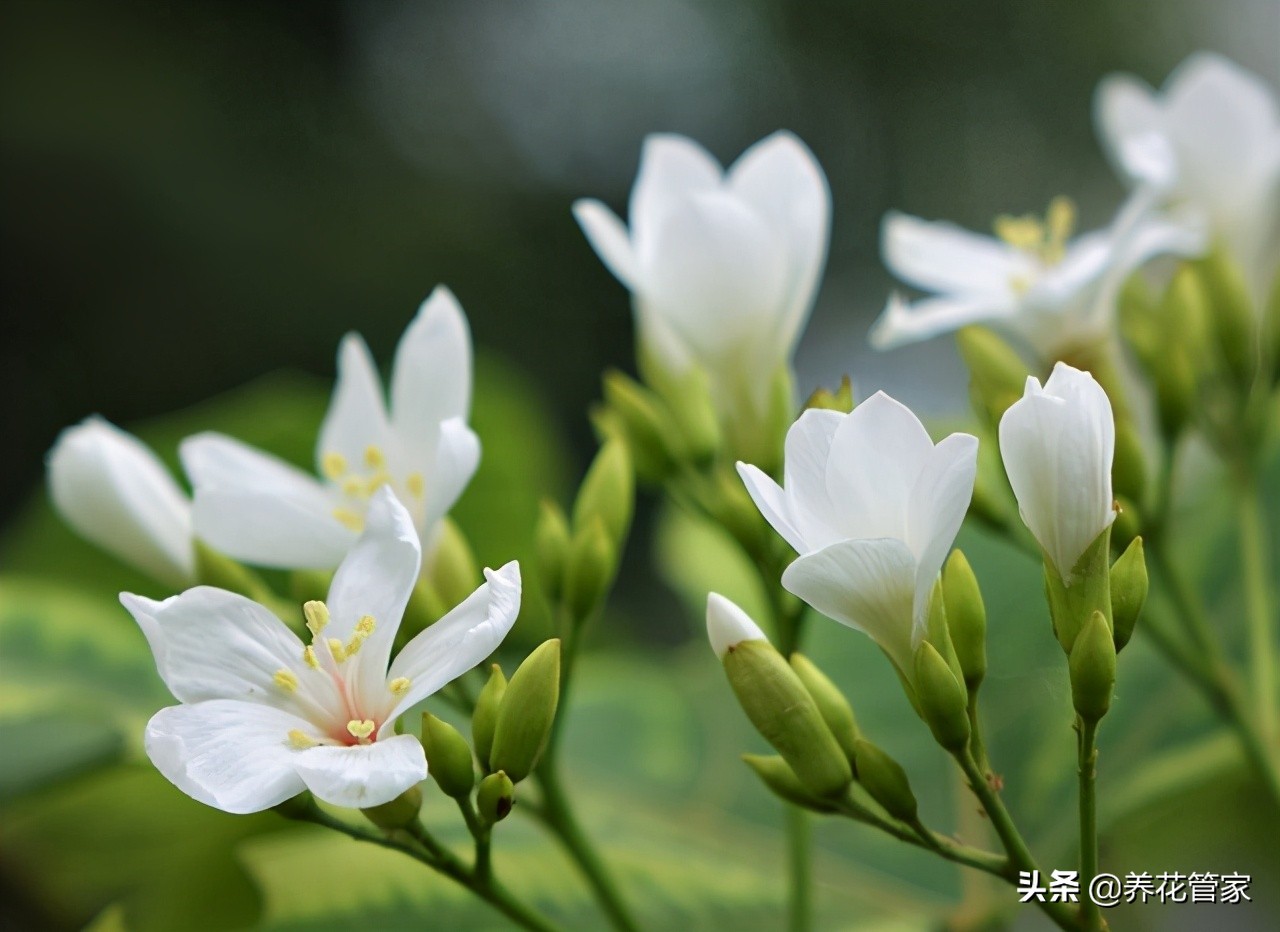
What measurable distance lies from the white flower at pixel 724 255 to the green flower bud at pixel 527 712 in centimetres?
23

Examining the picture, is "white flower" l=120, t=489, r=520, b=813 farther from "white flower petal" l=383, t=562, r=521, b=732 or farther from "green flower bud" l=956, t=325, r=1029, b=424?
"green flower bud" l=956, t=325, r=1029, b=424

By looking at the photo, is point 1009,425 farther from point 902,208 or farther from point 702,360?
point 902,208

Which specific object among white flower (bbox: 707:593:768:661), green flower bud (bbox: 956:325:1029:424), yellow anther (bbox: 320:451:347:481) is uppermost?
green flower bud (bbox: 956:325:1029:424)

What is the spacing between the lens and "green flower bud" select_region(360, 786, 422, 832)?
0.40 metres

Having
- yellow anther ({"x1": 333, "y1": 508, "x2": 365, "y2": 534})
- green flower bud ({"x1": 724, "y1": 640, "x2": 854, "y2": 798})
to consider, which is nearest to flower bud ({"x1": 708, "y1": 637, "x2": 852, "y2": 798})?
green flower bud ({"x1": 724, "y1": 640, "x2": 854, "y2": 798})

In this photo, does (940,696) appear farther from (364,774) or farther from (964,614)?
(364,774)

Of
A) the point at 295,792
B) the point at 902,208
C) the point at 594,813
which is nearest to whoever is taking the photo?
the point at 295,792

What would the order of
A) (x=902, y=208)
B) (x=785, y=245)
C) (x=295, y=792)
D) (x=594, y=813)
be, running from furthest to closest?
(x=902, y=208) < (x=594, y=813) < (x=785, y=245) < (x=295, y=792)

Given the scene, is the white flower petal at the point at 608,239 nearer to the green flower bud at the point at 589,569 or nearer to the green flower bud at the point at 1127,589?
the green flower bud at the point at 589,569

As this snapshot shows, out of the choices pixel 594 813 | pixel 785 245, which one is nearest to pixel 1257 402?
pixel 785 245

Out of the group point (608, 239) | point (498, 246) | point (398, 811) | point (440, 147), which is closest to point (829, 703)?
point (398, 811)

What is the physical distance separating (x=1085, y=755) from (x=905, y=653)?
65 millimetres

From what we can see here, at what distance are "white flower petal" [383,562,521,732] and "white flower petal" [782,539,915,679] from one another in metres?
0.08

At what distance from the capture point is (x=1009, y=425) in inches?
15.0
